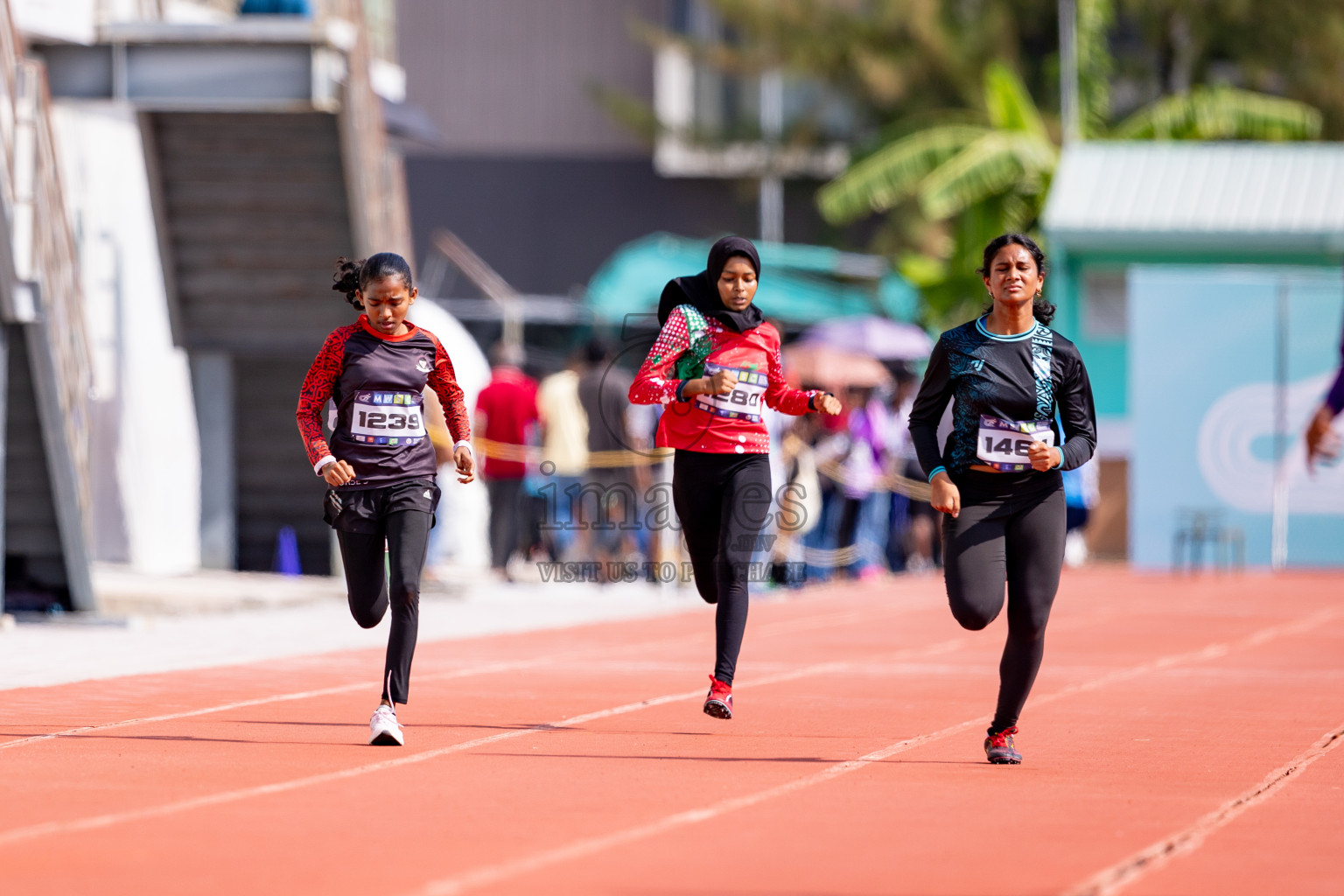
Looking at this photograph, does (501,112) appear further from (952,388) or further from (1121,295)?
(952,388)

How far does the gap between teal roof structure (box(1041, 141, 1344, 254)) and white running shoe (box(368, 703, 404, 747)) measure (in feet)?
62.2

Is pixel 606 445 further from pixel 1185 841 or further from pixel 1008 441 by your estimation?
pixel 1185 841

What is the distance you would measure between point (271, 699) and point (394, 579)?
6.67ft

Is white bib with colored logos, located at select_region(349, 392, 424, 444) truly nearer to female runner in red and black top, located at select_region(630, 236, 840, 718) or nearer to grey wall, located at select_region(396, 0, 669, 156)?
female runner in red and black top, located at select_region(630, 236, 840, 718)

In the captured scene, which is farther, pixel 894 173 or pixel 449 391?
pixel 894 173

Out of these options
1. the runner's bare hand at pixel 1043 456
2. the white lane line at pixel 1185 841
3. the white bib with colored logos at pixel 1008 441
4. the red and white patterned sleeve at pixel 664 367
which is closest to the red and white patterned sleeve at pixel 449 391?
the red and white patterned sleeve at pixel 664 367

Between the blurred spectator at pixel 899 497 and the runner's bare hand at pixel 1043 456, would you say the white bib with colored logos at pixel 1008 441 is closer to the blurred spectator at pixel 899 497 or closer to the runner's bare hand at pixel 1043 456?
the runner's bare hand at pixel 1043 456

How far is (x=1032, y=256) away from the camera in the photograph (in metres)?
8.10

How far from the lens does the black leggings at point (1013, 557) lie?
799 centimetres

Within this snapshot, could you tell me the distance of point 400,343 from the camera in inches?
343

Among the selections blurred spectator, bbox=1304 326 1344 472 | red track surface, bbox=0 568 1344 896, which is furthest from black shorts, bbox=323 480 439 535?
blurred spectator, bbox=1304 326 1344 472

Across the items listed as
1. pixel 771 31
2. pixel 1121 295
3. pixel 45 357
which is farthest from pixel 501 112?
pixel 45 357

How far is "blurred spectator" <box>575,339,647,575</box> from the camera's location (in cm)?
1984

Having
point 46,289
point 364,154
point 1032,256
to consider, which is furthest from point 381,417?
point 364,154
